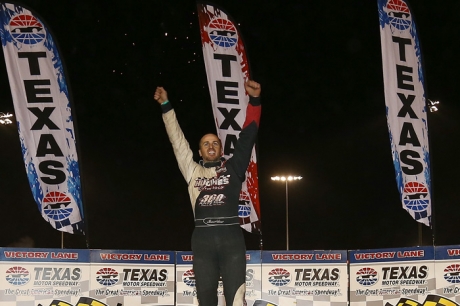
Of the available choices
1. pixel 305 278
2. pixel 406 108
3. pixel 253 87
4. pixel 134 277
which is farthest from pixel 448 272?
pixel 253 87

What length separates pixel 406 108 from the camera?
9.50 meters

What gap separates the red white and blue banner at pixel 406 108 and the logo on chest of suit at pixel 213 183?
5.27 m

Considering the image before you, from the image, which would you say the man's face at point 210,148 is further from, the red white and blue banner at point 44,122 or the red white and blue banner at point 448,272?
the red white and blue banner at point 44,122

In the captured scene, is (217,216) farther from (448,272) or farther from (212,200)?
(448,272)

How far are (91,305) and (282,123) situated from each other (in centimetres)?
2292

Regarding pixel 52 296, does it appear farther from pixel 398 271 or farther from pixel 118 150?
pixel 118 150

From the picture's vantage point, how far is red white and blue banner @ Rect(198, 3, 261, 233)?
9742mm

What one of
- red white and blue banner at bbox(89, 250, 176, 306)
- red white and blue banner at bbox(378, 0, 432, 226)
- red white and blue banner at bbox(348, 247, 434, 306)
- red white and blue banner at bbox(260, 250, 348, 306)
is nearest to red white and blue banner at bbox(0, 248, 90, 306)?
red white and blue banner at bbox(89, 250, 176, 306)

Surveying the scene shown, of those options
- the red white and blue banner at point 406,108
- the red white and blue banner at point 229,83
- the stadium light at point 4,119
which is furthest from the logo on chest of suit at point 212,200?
the stadium light at point 4,119

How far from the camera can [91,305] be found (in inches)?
328

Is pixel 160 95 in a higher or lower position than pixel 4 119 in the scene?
lower

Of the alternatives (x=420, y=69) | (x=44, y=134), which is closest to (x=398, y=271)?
(x=420, y=69)

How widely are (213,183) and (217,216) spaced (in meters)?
0.27

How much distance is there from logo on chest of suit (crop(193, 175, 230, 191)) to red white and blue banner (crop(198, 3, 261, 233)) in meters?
4.86
